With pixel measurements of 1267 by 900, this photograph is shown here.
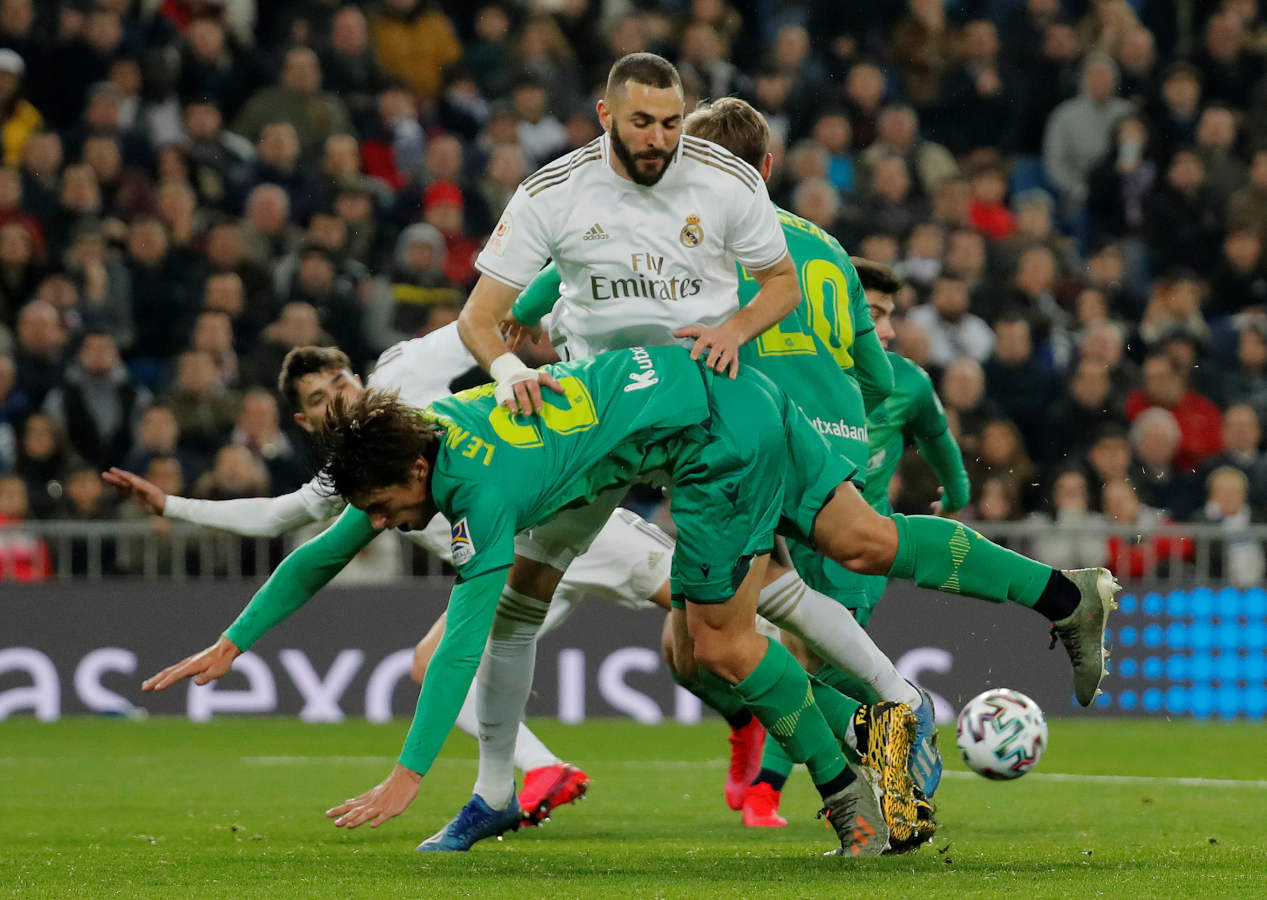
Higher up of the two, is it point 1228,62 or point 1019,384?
point 1228,62

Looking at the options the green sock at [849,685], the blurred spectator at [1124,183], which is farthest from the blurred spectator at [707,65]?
the green sock at [849,685]

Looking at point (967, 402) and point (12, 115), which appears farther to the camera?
point (12, 115)

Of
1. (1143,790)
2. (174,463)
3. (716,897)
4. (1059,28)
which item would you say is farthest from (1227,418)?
(716,897)

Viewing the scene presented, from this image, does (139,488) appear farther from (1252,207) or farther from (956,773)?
(1252,207)

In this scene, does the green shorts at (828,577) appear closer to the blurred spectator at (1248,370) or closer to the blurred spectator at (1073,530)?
the blurred spectator at (1073,530)

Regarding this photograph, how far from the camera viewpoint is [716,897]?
5418mm

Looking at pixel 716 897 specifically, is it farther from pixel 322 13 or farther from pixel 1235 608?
pixel 322 13

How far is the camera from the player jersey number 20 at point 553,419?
6195mm

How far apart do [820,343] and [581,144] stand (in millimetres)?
9344

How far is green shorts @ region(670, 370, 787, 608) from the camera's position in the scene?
6355 millimetres

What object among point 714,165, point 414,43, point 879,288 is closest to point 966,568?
point 714,165

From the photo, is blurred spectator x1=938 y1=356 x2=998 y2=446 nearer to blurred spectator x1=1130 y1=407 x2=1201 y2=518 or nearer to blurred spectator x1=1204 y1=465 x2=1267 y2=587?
blurred spectator x1=1130 y1=407 x2=1201 y2=518

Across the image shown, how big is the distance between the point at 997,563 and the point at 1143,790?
2.84 metres

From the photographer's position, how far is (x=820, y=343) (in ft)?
24.5
